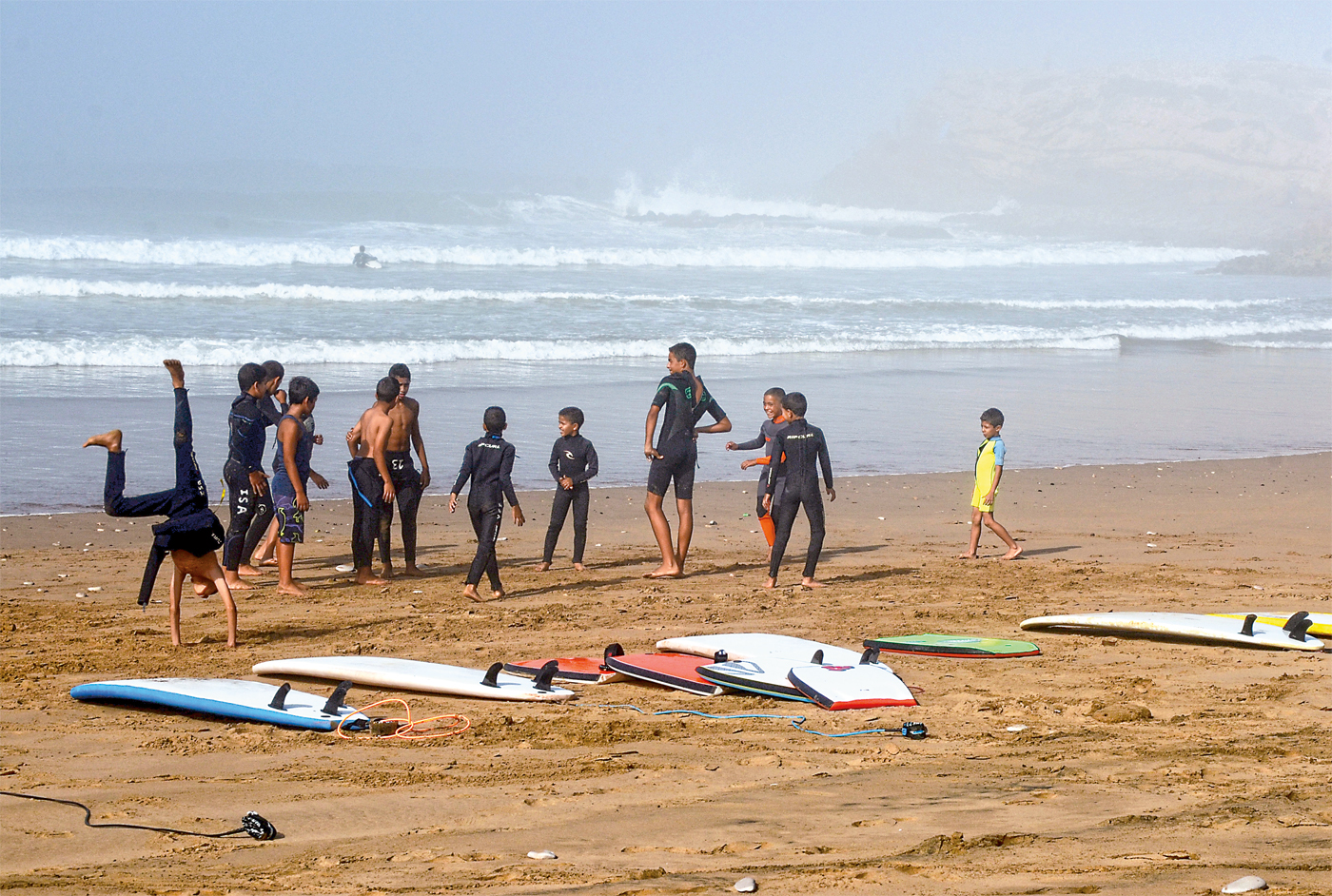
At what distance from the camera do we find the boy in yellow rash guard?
10.8 meters

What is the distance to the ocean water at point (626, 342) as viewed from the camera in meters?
16.3

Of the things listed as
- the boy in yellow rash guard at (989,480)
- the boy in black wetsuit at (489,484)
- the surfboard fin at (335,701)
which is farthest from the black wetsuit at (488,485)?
the boy in yellow rash guard at (989,480)

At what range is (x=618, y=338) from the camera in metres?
26.6

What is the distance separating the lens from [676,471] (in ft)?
34.2

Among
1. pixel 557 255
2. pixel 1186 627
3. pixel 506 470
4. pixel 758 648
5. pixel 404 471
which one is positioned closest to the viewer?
pixel 758 648

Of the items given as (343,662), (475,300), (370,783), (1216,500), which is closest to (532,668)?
(343,662)

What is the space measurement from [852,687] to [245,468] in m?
5.12

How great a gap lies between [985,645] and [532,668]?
268 cm

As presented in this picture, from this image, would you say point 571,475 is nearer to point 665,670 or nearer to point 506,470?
point 506,470

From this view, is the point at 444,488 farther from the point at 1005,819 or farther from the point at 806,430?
the point at 1005,819

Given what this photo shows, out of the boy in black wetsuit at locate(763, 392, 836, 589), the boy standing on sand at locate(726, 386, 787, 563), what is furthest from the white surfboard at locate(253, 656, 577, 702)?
the boy standing on sand at locate(726, 386, 787, 563)

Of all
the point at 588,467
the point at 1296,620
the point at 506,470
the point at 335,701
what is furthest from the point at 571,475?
the point at 1296,620

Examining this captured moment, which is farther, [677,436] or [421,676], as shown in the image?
[677,436]

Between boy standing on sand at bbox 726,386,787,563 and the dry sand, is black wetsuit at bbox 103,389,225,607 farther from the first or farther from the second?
boy standing on sand at bbox 726,386,787,563
